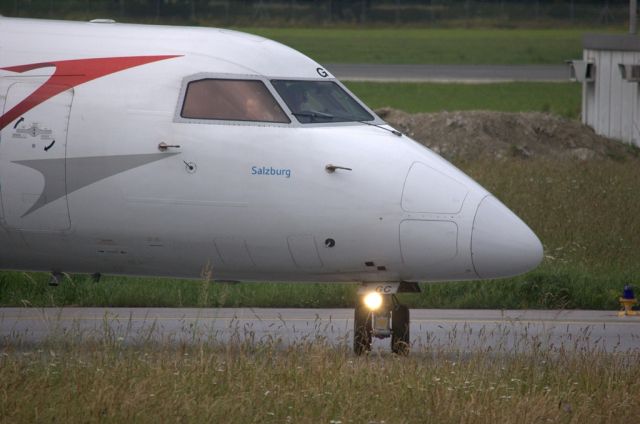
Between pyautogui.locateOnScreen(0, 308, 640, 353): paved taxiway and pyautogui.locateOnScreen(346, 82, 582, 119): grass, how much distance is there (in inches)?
1014

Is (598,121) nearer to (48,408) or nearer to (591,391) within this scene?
(591,391)

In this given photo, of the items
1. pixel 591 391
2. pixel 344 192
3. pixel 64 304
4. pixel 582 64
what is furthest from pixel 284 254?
pixel 582 64

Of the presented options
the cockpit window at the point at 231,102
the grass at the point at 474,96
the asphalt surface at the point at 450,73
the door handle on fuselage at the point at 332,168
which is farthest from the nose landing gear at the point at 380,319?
the asphalt surface at the point at 450,73

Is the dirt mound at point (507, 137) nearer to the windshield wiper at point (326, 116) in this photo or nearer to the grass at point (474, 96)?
the grass at point (474, 96)

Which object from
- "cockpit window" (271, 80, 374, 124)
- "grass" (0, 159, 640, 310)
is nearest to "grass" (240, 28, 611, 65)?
"grass" (0, 159, 640, 310)

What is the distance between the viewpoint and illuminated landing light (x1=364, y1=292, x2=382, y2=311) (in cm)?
1146

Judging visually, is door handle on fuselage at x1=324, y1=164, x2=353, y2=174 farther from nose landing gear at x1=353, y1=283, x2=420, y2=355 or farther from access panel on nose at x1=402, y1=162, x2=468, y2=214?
nose landing gear at x1=353, y1=283, x2=420, y2=355

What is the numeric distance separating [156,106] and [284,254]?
5.29ft

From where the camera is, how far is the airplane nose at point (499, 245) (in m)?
10.8

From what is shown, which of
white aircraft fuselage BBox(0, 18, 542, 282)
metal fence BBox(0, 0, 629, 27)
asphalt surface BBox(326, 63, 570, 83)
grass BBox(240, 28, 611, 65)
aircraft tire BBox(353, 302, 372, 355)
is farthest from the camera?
metal fence BBox(0, 0, 629, 27)

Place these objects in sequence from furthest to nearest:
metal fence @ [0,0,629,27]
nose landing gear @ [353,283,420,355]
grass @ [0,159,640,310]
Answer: metal fence @ [0,0,629,27] → grass @ [0,159,640,310] → nose landing gear @ [353,283,420,355]

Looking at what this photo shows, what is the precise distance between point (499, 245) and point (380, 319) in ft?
4.33

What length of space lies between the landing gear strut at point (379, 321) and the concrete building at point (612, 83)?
17.9 metres

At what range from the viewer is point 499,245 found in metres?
10.8
